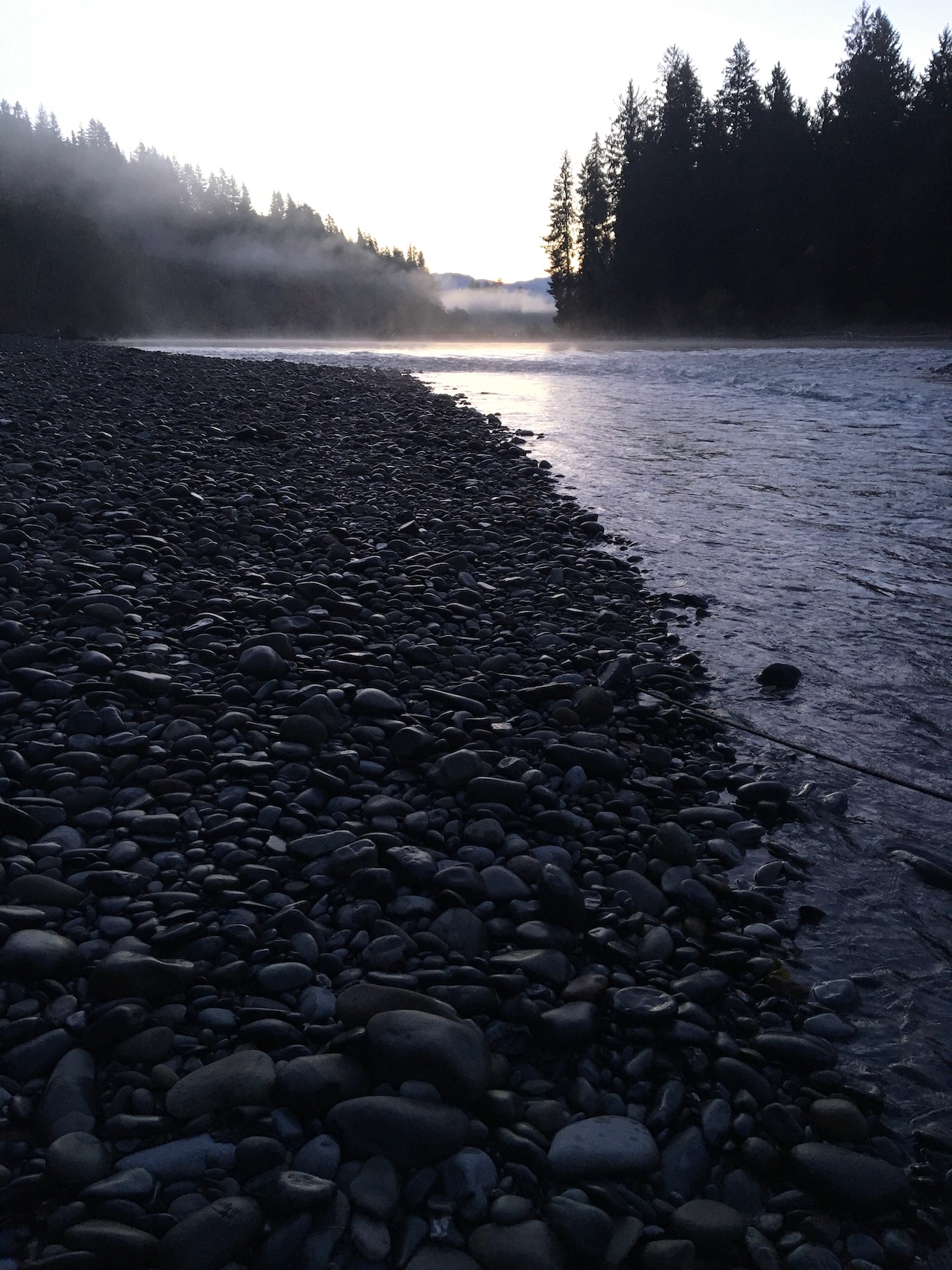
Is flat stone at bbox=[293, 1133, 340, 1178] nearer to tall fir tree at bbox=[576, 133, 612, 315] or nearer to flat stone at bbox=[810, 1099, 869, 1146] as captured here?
flat stone at bbox=[810, 1099, 869, 1146]

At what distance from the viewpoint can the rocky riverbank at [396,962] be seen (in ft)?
4.43

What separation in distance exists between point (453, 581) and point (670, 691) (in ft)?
5.23

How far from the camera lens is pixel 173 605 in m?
3.83

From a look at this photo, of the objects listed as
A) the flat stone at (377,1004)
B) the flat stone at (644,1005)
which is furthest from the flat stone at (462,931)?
the flat stone at (644,1005)

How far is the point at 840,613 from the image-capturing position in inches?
178

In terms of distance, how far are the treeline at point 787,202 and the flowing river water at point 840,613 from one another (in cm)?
3385

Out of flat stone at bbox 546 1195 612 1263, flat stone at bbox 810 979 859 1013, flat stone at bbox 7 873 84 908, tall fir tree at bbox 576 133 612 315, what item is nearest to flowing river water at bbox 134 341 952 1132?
flat stone at bbox 810 979 859 1013

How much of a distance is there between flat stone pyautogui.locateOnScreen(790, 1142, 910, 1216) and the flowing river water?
0.17 metres

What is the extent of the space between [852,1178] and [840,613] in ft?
11.6

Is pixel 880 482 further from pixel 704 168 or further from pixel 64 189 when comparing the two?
pixel 64 189

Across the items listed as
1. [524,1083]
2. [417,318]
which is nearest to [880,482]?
[524,1083]

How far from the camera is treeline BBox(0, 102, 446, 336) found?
6400 cm

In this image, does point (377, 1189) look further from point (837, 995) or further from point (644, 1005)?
point (837, 995)

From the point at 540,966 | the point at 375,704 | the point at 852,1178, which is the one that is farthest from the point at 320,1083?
the point at 375,704
